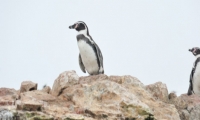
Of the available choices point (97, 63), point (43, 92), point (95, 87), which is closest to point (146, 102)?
point (95, 87)

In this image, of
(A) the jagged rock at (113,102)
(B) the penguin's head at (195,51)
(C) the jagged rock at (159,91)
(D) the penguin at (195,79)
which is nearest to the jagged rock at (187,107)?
(C) the jagged rock at (159,91)

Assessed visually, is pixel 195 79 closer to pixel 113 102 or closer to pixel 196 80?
pixel 196 80

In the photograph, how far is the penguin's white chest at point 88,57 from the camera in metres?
19.0

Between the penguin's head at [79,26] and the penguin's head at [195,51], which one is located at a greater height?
the penguin's head at [79,26]

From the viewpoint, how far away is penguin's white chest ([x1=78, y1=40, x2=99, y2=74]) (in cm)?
1900

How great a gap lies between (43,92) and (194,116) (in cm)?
443

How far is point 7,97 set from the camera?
12.8 metres

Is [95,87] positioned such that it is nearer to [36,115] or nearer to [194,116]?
[36,115]

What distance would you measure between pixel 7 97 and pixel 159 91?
15.1 feet

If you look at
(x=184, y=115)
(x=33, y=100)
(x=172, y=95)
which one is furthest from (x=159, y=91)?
(x=33, y=100)

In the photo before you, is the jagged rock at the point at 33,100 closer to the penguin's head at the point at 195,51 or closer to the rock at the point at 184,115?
the rock at the point at 184,115

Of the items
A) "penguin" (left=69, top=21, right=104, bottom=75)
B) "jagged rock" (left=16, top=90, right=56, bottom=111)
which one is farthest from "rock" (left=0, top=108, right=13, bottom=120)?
"penguin" (left=69, top=21, right=104, bottom=75)

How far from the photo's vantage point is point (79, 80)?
581 inches

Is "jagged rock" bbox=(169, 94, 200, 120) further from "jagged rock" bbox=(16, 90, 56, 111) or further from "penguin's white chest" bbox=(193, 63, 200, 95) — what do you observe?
"penguin's white chest" bbox=(193, 63, 200, 95)
